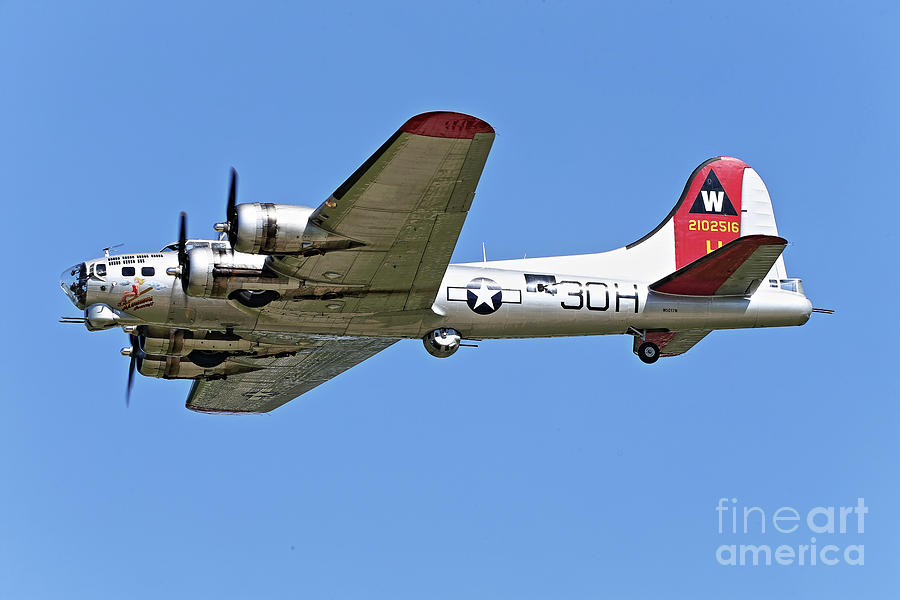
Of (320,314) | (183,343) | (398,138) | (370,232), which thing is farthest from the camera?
(183,343)

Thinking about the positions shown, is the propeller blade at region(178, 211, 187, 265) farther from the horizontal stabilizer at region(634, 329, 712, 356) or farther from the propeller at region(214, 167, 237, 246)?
the horizontal stabilizer at region(634, 329, 712, 356)

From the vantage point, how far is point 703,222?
2727 centimetres

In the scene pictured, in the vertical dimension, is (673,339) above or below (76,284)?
below

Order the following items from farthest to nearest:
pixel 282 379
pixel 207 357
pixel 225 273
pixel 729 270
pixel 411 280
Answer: pixel 282 379
pixel 207 357
pixel 729 270
pixel 411 280
pixel 225 273

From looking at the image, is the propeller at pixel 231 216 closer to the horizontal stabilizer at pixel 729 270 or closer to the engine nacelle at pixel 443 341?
the engine nacelle at pixel 443 341

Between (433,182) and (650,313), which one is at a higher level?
(433,182)

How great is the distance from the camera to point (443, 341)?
23.3 metres

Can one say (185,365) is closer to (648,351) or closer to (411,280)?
(411,280)

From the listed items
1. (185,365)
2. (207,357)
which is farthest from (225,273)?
(185,365)

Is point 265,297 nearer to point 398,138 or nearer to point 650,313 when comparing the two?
point 398,138

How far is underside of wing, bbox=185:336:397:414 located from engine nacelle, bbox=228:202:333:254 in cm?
436

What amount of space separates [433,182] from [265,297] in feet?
14.3

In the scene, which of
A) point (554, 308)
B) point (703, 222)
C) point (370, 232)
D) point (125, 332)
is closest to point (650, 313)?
point (554, 308)

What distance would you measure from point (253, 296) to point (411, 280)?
9.58 feet
